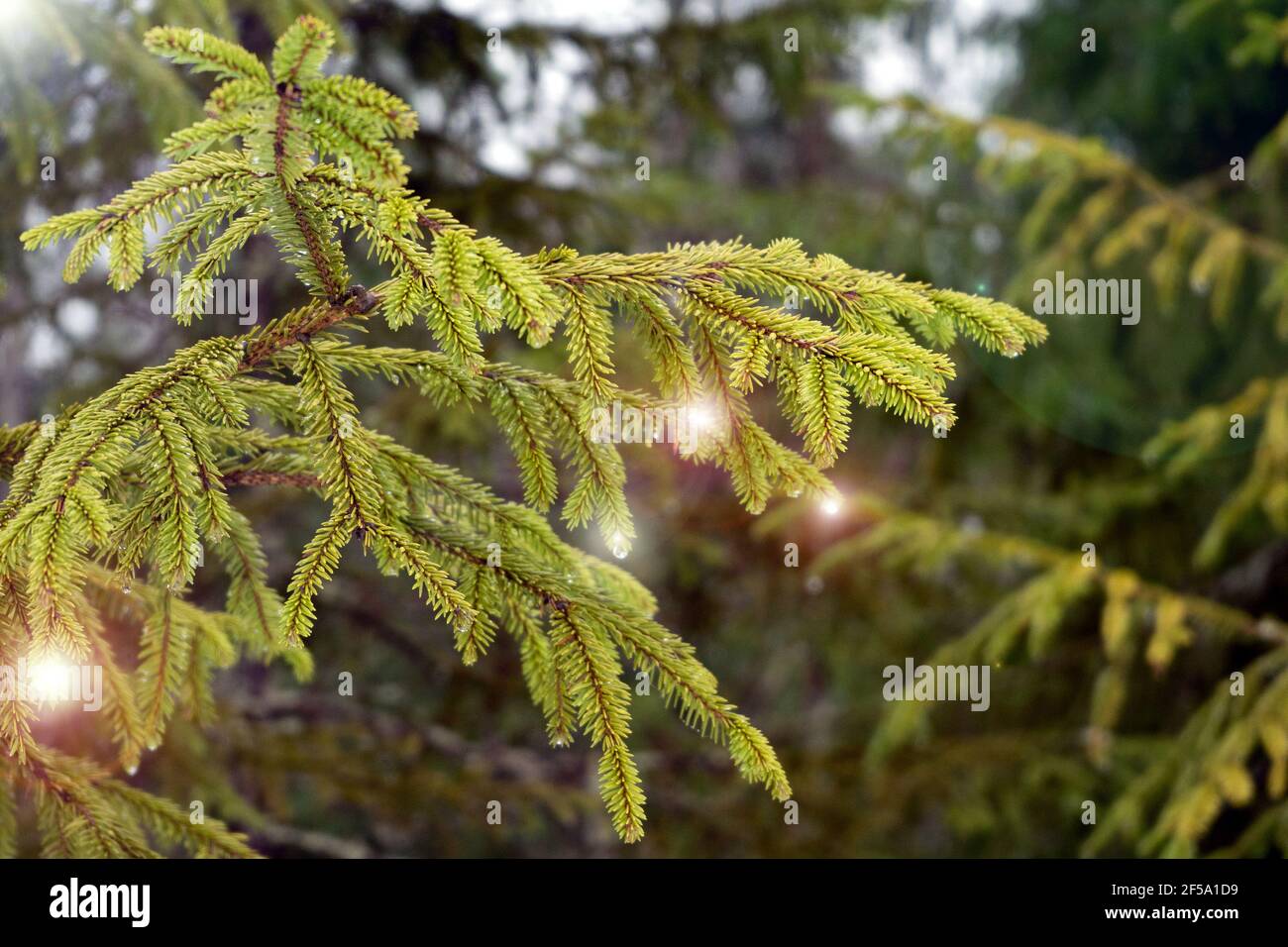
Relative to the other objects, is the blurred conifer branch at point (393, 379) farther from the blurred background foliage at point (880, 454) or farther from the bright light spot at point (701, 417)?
the blurred background foliage at point (880, 454)

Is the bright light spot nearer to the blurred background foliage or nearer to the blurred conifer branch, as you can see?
the blurred conifer branch

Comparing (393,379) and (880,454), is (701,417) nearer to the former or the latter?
(393,379)

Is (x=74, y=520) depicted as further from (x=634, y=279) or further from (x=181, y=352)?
(x=634, y=279)

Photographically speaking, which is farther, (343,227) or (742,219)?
(742,219)

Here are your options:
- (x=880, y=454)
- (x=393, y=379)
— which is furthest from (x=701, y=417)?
(x=880, y=454)

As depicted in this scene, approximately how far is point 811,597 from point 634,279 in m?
4.78

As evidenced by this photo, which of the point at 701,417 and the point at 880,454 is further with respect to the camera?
the point at 880,454

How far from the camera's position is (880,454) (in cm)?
732

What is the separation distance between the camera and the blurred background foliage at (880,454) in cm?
396

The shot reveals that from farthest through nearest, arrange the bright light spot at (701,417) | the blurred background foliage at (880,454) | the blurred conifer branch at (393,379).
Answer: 1. the blurred background foliage at (880,454)
2. the bright light spot at (701,417)
3. the blurred conifer branch at (393,379)

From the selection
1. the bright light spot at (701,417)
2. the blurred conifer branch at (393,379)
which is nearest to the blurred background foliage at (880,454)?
the blurred conifer branch at (393,379)

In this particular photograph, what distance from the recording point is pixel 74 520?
1399mm

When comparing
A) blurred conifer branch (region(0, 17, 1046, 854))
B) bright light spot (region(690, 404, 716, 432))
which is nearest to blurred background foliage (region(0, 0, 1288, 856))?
blurred conifer branch (region(0, 17, 1046, 854))
